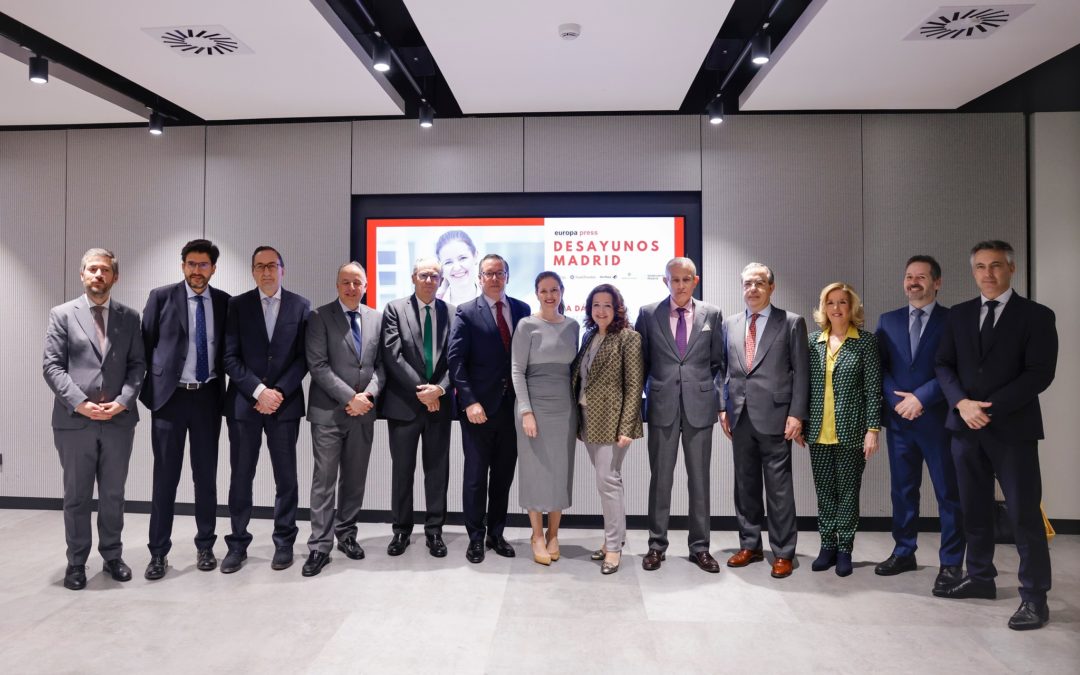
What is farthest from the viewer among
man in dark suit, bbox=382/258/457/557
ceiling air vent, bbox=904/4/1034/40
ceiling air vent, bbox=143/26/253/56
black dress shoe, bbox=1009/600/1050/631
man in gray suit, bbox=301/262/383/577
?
man in dark suit, bbox=382/258/457/557

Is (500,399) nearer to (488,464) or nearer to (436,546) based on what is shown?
(488,464)

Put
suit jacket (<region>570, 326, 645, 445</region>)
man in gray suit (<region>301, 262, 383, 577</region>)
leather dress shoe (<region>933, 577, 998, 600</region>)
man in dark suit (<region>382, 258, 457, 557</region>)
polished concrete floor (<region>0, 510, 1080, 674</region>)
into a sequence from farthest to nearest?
man in dark suit (<region>382, 258, 457, 557</region>)
man in gray suit (<region>301, 262, 383, 577</region>)
suit jacket (<region>570, 326, 645, 445</region>)
leather dress shoe (<region>933, 577, 998, 600</region>)
polished concrete floor (<region>0, 510, 1080, 674</region>)

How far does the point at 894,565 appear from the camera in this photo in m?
3.69

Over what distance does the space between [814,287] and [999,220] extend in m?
1.42

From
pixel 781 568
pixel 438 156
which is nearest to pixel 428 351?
pixel 438 156

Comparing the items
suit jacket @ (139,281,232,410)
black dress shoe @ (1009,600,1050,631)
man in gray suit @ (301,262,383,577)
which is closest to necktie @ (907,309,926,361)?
black dress shoe @ (1009,600,1050,631)

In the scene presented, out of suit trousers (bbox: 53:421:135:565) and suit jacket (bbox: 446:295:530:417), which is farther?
suit jacket (bbox: 446:295:530:417)

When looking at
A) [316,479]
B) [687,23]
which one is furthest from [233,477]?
[687,23]

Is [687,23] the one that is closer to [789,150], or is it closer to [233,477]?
[789,150]

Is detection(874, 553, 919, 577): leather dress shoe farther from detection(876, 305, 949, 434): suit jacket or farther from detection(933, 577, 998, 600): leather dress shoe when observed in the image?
detection(876, 305, 949, 434): suit jacket

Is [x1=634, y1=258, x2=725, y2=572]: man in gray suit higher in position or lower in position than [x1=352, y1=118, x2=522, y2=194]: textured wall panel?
lower

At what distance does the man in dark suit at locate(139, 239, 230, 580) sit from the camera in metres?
3.61

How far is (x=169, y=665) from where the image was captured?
→ 2594 mm

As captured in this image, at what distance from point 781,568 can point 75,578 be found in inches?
154
